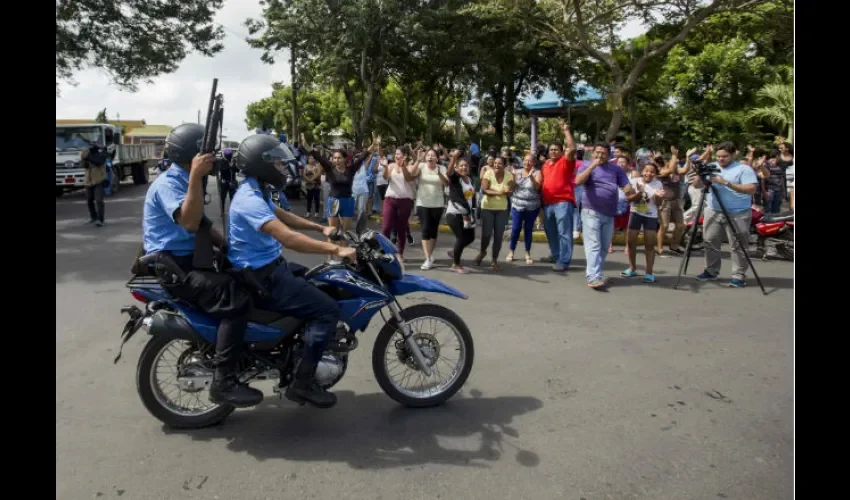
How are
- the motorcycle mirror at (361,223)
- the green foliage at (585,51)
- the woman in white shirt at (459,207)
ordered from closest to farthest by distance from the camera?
the woman in white shirt at (459,207)
the motorcycle mirror at (361,223)
the green foliage at (585,51)

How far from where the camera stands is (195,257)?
3.61 m

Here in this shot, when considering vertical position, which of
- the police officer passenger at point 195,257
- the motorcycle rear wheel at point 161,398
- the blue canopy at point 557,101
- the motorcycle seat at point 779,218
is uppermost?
the blue canopy at point 557,101

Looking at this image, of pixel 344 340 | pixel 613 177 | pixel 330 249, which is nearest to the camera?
pixel 330 249

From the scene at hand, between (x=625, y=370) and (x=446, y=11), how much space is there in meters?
19.4

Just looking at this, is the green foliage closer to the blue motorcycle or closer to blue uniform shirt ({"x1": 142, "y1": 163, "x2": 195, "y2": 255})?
the blue motorcycle

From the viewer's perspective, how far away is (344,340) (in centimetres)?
402

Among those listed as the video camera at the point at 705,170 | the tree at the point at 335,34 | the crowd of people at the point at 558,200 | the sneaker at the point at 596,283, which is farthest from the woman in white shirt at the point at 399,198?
the tree at the point at 335,34

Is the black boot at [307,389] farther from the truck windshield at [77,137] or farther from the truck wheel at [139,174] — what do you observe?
the truck wheel at [139,174]

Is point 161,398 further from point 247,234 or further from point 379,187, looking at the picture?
point 379,187

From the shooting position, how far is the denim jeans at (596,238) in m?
7.97

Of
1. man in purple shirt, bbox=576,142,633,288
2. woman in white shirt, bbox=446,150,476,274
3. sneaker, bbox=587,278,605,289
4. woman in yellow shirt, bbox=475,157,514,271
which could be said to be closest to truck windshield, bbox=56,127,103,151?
woman in white shirt, bbox=446,150,476,274

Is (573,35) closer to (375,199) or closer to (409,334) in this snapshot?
(375,199)

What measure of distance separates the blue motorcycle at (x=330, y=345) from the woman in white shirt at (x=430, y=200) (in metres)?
4.81
